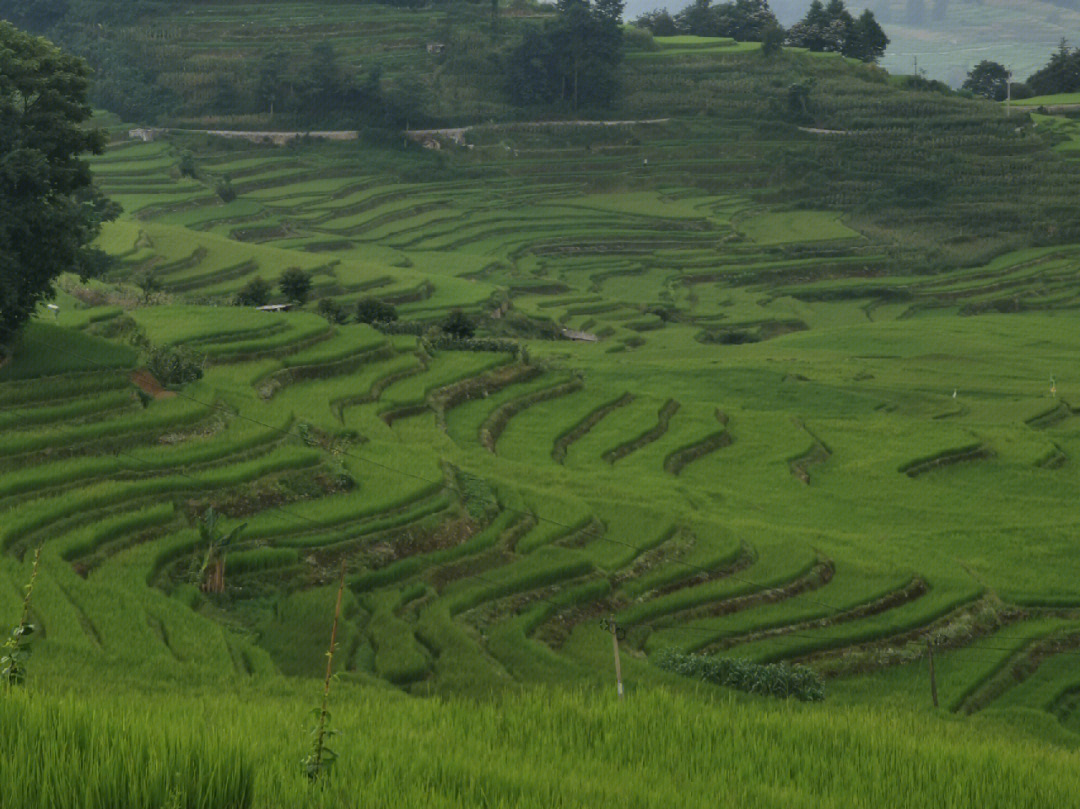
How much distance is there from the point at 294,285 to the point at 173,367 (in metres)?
9.05

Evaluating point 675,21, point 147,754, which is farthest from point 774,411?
point 675,21

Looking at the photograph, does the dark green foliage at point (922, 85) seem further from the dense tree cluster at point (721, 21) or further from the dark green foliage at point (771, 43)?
the dense tree cluster at point (721, 21)

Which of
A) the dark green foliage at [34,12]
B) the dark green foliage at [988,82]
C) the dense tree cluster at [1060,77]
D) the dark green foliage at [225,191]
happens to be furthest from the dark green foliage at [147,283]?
the dark green foliage at [988,82]

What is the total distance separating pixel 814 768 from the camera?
6.25 m

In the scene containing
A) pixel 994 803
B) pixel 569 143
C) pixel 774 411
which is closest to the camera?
pixel 994 803

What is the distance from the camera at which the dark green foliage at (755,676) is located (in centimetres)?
1216

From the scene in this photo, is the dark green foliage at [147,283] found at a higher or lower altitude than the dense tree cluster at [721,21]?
lower

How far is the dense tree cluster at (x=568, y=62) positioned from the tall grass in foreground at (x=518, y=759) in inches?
1902

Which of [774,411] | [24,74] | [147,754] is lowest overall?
[774,411]

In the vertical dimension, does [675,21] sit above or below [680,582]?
above

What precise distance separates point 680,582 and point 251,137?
36.7 metres

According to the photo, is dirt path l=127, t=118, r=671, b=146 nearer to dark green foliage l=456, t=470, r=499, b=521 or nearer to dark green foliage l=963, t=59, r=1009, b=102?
dark green foliage l=963, t=59, r=1009, b=102

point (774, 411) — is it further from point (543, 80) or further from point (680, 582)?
point (543, 80)

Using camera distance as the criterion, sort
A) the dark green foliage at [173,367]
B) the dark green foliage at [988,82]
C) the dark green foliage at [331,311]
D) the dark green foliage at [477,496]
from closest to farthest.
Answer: the dark green foliage at [477,496] < the dark green foliage at [173,367] < the dark green foliage at [331,311] < the dark green foliage at [988,82]
